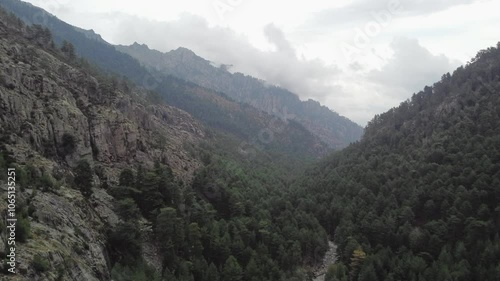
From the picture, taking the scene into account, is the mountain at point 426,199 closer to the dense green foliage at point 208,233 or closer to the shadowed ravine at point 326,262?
the shadowed ravine at point 326,262

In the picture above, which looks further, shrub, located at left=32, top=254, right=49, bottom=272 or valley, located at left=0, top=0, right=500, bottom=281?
valley, located at left=0, top=0, right=500, bottom=281

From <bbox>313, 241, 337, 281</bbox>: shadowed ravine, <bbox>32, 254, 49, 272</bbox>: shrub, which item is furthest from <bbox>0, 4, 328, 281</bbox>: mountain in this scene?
<bbox>313, 241, 337, 281</bbox>: shadowed ravine

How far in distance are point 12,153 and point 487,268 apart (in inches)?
3668

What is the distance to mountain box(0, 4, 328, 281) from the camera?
171 ft

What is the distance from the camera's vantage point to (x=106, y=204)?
244 ft

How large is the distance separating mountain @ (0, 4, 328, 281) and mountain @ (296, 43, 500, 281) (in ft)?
47.8

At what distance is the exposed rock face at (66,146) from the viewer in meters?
50.5

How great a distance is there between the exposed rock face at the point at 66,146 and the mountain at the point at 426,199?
51.9 meters

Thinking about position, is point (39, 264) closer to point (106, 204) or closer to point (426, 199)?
point (106, 204)

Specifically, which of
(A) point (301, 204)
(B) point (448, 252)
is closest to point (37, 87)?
(A) point (301, 204)

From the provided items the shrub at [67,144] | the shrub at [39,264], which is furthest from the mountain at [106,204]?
the shrub at [67,144]

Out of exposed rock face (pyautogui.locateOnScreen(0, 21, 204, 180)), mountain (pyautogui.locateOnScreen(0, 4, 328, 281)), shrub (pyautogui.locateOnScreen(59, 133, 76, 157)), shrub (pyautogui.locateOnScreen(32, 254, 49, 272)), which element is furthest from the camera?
shrub (pyautogui.locateOnScreen(59, 133, 76, 157))

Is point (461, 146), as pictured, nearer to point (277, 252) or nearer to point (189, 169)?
point (277, 252)

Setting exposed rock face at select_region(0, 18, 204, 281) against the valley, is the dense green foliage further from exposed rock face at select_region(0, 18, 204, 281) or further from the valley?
exposed rock face at select_region(0, 18, 204, 281)
